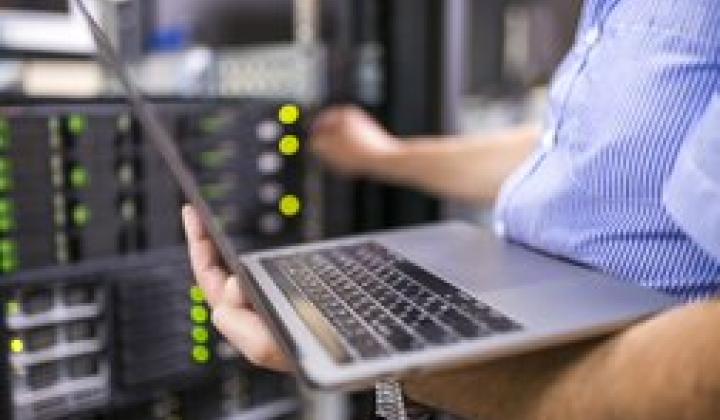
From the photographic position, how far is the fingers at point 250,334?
0.53 metres

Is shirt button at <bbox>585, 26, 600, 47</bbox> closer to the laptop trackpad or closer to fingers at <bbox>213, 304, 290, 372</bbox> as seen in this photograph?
the laptop trackpad

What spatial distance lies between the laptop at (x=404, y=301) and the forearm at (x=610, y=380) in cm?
2

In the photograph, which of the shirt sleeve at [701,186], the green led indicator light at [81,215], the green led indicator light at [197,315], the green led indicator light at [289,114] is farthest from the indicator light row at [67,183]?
the shirt sleeve at [701,186]

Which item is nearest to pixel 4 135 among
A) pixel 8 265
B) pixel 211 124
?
pixel 8 265

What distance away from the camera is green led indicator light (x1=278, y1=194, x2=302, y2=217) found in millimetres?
1115

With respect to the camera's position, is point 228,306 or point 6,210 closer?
point 228,306

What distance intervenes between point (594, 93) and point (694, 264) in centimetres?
16

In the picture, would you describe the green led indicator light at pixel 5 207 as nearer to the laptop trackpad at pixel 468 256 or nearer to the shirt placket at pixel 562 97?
the laptop trackpad at pixel 468 256

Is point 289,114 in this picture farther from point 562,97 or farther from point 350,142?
point 562,97

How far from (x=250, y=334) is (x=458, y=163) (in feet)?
2.45

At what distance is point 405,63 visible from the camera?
130 centimetres

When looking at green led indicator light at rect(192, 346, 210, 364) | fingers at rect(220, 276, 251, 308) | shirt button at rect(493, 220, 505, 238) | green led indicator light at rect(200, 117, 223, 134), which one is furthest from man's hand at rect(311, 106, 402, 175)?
fingers at rect(220, 276, 251, 308)

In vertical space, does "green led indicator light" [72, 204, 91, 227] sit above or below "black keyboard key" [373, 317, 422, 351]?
above

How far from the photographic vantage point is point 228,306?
55 cm
